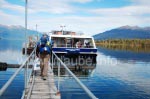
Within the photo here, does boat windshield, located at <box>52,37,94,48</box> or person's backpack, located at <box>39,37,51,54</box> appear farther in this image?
boat windshield, located at <box>52,37,94,48</box>

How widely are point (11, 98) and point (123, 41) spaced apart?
16549cm

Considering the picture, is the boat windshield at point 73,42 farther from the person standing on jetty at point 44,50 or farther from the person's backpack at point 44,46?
the person's backpack at point 44,46

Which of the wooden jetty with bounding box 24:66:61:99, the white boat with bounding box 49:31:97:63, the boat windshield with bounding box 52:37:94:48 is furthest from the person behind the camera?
the boat windshield with bounding box 52:37:94:48

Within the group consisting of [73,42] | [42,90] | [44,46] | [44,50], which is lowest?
[42,90]

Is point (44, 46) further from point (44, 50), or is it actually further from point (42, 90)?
point (42, 90)

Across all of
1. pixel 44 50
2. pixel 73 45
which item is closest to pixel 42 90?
pixel 44 50

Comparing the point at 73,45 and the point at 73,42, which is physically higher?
the point at 73,42

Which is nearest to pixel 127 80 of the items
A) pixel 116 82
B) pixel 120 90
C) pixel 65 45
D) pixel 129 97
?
pixel 116 82

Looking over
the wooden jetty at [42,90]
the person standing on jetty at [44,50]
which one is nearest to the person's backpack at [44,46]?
the person standing on jetty at [44,50]

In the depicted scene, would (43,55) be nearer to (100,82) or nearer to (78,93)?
(78,93)

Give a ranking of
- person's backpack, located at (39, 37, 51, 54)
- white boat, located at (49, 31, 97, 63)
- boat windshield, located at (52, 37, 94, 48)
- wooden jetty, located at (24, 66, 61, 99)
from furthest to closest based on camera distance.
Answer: boat windshield, located at (52, 37, 94, 48) < white boat, located at (49, 31, 97, 63) < person's backpack, located at (39, 37, 51, 54) < wooden jetty, located at (24, 66, 61, 99)

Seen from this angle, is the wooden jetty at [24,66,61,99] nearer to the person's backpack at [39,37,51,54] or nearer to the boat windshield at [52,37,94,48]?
the person's backpack at [39,37,51,54]

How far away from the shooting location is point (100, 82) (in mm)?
29156

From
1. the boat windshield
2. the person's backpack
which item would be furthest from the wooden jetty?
the boat windshield
